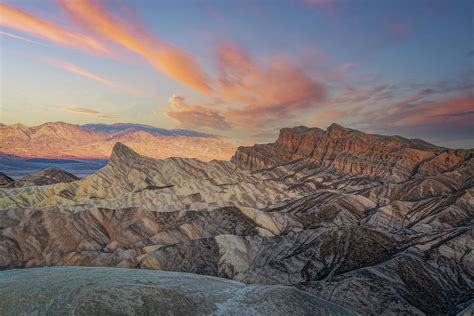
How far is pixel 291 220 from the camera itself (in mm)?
105562

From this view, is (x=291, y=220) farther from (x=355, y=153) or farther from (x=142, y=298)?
(x=142, y=298)

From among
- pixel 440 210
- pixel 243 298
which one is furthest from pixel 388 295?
pixel 440 210

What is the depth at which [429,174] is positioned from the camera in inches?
5344

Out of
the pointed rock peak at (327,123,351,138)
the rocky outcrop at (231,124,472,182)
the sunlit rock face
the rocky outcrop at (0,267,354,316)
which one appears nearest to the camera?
the rocky outcrop at (0,267,354,316)

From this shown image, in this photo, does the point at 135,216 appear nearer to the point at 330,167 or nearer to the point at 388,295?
the point at 388,295

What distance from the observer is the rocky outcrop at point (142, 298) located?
32812 millimetres

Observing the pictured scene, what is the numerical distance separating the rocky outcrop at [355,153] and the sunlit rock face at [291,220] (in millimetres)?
563

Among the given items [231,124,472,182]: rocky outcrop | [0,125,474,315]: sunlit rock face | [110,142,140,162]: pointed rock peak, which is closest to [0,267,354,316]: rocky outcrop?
[0,125,474,315]: sunlit rock face

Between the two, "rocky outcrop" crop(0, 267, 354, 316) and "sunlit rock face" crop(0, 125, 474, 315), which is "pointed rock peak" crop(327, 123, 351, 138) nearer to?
"sunlit rock face" crop(0, 125, 474, 315)

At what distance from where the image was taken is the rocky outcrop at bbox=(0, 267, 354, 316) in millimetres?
32812

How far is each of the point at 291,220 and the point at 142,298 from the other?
248 feet

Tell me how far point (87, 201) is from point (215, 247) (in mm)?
60017

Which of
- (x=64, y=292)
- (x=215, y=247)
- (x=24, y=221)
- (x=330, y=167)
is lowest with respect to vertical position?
(x=24, y=221)

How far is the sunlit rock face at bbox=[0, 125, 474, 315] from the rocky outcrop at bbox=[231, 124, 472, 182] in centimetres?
56
